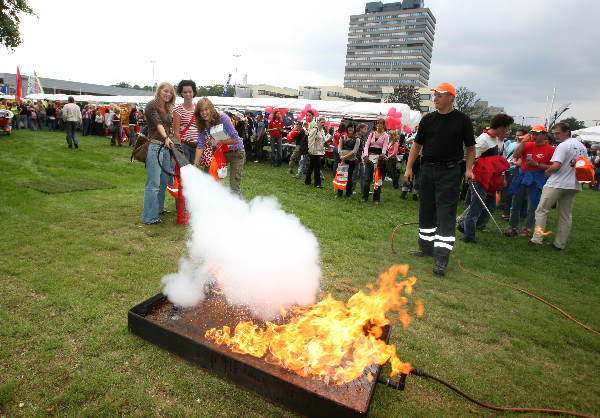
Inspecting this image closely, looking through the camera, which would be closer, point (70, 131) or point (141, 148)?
point (141, 148)

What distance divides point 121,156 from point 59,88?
9099cm

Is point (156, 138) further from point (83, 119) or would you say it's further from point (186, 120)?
point (83, 119)

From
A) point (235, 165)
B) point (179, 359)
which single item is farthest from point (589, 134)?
point (179, 359)

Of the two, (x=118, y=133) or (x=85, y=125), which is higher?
(x=85, y=125)

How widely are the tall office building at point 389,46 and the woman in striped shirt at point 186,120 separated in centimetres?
15913

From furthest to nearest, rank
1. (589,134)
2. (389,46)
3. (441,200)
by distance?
(389,46) < (589,134) < (441,200)

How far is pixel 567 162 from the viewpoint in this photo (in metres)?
6.50

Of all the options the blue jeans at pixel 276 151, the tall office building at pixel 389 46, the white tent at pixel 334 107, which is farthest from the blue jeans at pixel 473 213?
the tall office building at pixel 389 46

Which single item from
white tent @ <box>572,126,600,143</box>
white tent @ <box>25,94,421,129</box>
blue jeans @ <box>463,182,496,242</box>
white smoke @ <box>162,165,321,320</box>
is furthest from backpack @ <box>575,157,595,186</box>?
white tent @ <box>572,126,600,143</box>

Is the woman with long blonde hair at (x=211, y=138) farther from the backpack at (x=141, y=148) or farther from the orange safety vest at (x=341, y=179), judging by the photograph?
A: the orange safety vest at (x=341, y=179)

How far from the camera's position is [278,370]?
249 centimetres

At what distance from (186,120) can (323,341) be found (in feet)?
15.4

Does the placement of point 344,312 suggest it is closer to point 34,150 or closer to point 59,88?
point 34,150

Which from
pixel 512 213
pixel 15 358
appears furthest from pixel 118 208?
pixel 512 213
